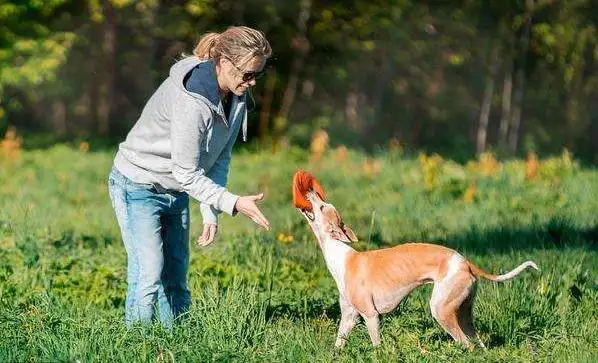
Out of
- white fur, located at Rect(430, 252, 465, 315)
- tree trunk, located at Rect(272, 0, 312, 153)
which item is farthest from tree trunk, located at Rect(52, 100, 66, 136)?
white fur, located at Rect(430, 252, 465, 315)

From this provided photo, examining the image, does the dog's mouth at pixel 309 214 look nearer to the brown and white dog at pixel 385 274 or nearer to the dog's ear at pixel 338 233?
the brown and white dog at pixel 385 274

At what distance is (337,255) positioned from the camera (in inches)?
215

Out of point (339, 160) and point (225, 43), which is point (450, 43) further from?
point (225, 43)

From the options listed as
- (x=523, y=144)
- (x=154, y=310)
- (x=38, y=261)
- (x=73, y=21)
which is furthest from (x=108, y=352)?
(x=523, y=144)

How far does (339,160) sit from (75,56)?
70.2 ft

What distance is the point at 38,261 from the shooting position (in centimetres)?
797

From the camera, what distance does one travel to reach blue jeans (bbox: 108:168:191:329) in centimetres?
567

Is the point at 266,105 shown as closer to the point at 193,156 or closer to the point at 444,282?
the point at 193,156

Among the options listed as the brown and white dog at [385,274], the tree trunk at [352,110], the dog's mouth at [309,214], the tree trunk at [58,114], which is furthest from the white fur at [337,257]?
the tree trunk at [58,114]

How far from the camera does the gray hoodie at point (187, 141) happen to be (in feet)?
17.3

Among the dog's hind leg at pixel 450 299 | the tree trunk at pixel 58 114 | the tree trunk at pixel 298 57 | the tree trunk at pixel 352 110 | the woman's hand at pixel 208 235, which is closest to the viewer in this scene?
the dog's hind leg at pixel 450 299

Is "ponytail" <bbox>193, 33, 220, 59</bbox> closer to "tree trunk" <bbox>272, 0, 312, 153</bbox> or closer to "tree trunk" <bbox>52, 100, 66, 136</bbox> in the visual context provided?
"tree trunk" <bbox>272, 0, 312, 153</bbox>

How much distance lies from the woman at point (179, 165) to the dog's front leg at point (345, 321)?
2.16 ft

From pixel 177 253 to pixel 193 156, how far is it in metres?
0.89
